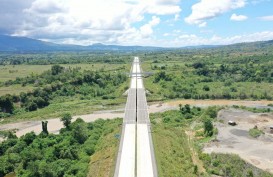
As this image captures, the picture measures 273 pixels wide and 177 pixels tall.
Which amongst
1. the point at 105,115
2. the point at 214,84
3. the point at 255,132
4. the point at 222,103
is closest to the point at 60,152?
the point at 105,115

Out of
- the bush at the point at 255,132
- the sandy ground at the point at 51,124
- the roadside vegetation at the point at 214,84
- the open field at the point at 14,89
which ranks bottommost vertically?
the sandy ground at the point at 51,124

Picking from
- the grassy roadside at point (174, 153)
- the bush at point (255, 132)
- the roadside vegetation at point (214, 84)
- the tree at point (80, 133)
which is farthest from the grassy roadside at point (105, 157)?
the roadside vegetation at point (214, 84)

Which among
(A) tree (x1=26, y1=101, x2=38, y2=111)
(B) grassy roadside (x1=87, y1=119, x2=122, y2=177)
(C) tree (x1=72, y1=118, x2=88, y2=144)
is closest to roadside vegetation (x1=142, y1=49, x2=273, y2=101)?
(A) tree (x1=26, y1=101, x2=38, y2=111)

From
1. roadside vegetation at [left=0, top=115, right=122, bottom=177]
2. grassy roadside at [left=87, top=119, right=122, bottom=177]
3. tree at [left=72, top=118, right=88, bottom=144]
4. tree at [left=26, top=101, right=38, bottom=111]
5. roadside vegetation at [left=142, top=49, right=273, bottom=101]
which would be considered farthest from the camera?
roadside vegetation at [left=142, top=49, right=273, bottom=101]

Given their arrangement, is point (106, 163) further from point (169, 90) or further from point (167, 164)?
point (169, 90)

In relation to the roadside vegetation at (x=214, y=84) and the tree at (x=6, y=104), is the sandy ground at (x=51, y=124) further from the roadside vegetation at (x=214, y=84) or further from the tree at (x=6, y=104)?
the roadside vegetation at (x=214, y=84)

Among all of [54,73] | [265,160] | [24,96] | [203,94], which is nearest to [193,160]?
[265,160]

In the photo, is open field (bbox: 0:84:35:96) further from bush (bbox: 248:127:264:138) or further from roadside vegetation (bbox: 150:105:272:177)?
bush (bbox: 248:127:264:138)
